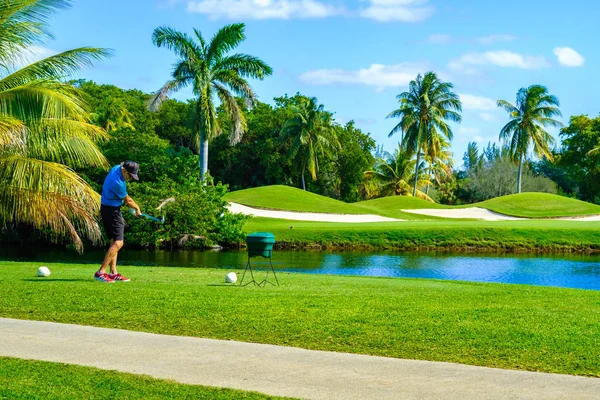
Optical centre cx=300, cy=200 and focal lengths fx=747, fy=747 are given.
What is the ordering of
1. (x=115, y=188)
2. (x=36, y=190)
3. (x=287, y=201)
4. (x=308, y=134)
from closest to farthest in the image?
(x=115, y=188)
(x=36, y=190)
(x=287, y=201)
(x=308, y=134)

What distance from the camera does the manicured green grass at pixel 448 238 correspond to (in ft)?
109

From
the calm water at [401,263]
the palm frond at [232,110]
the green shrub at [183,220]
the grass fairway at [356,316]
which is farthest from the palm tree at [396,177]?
the grass fairway at [356,316]

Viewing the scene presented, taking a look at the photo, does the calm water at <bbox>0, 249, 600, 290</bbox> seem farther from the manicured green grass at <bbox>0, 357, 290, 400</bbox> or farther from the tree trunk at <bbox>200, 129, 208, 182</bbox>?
the manicured green grass at <bbox>0, 357, 290, 400</bbox>

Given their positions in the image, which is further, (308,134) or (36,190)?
(308,134)

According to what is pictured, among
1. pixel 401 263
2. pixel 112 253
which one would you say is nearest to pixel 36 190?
pixel 112 253

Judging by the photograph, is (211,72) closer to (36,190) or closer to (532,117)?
(36,190)

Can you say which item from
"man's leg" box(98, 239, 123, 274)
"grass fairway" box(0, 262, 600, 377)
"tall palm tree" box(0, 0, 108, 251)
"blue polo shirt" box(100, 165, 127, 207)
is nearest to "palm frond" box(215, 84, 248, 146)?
"tall palm tree" box(0, 0, 108, 251)

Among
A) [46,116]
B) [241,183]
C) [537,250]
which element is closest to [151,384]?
[46,116]

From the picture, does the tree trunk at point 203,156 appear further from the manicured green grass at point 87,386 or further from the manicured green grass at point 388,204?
the manicured green grass at point 87,386

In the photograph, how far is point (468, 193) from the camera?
87.6 m

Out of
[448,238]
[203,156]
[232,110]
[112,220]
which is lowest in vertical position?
[112,220]

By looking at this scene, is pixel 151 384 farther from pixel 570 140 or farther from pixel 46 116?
pixel 570 140

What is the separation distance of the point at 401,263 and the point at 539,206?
29.9m

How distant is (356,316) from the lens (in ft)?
32.2
